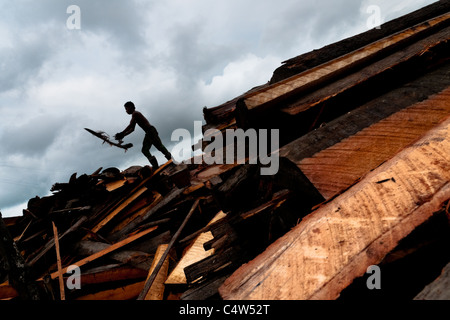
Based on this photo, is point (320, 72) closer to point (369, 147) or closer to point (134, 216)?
point (369, 147)

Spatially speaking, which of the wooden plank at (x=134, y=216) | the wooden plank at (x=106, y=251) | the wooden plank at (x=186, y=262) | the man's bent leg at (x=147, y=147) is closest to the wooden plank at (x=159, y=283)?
the wooden plank at (x=186, y=262)

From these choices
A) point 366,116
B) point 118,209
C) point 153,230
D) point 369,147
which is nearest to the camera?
point 369,147

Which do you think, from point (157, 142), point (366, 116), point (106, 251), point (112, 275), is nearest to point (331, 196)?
point (366, 116)

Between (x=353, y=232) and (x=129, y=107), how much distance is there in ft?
22.2

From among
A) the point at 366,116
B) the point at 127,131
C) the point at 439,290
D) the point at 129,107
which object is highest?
the point at 129,107

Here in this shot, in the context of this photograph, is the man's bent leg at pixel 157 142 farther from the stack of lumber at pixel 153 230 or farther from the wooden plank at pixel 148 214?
the wooden plank at pixel 148 214

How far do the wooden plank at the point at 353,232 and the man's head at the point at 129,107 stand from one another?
6.53 meters

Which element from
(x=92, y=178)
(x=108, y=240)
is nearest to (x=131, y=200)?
(x=108, y=240)

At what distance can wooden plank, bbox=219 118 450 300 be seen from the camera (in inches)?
22.9

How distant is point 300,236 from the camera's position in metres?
0.73

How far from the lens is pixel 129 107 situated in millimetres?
6422

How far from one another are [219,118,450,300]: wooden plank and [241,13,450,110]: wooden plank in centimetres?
72

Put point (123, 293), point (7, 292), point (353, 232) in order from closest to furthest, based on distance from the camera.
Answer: point (353, 232)
point (123, 293)
point (7, 292)

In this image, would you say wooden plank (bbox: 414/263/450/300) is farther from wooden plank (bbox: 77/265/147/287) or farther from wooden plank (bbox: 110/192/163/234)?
wooden plank (bbox: 110/192/163/234)
